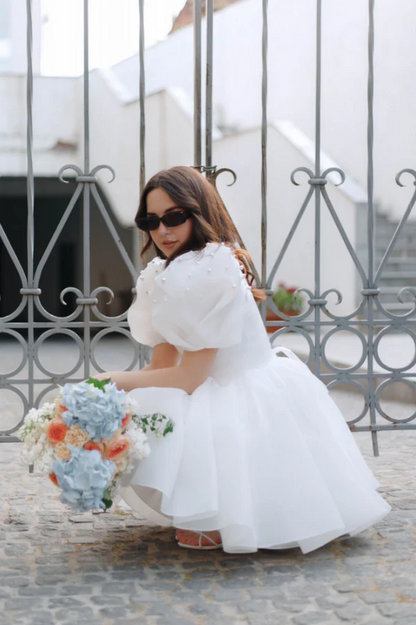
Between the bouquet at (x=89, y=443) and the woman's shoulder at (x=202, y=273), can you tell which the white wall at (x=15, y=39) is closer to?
the woman's shoulder at (x=202, y=273)

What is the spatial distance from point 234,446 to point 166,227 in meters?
0.59

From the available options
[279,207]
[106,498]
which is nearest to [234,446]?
[106,498]

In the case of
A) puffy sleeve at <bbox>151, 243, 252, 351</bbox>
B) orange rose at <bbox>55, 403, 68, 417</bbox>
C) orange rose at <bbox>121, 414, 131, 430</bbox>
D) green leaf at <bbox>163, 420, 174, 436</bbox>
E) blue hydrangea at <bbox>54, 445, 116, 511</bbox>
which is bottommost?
blue hydrangea at <bbox>54, 445, 116, 511</bbox>

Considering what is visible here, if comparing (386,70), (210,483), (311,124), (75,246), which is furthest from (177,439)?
(75,246)

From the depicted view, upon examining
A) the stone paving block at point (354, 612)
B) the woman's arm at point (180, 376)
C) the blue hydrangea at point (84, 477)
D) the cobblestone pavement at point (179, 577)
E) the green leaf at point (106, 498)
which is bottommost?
the cobblestone pavement at point (179, 577)

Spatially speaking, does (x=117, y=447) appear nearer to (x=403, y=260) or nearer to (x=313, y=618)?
(x=313, y=618)

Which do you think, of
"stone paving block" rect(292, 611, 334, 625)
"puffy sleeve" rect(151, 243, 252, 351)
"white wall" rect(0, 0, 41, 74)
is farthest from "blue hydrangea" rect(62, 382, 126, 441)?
"white wall" rect(0, 0, 41, 74)

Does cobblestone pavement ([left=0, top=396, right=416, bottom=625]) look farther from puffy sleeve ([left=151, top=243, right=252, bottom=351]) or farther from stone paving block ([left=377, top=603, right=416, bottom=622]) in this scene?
puffy sleeve ([left=151, top=243, right=252, bottom=351])

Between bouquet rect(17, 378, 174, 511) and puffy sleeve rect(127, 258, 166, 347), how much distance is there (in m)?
0.32

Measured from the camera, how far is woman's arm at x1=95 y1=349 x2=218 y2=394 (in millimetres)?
1955

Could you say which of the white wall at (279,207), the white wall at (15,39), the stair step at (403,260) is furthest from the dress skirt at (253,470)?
the white wall at (15,39)

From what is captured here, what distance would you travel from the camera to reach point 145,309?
2135mm

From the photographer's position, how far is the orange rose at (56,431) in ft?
5.95

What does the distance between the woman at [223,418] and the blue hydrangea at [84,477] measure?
124 millimetres
